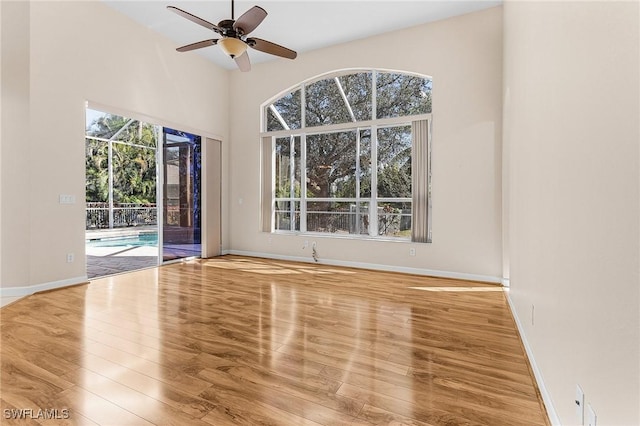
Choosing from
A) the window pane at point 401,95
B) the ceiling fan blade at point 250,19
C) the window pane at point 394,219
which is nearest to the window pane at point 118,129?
the window pane at point 401,95

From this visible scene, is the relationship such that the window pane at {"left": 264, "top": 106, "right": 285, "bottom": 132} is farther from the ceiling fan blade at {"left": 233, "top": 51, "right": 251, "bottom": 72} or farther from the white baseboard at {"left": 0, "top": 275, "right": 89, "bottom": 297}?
the white baseboard at {"left": 0, "top": 275, "right": 89, "bottom": 297}

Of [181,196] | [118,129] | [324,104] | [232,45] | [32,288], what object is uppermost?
[118,129]

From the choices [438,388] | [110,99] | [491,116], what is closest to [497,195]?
[491,116]

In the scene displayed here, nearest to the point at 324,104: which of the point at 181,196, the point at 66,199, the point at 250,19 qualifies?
the point at 250,19

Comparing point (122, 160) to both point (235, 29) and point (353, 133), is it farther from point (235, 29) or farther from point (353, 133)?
point (235, 29)

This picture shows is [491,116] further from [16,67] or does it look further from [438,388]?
[16,67]

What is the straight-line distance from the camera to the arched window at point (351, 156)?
5.28 m

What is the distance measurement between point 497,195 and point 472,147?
2.56 feet

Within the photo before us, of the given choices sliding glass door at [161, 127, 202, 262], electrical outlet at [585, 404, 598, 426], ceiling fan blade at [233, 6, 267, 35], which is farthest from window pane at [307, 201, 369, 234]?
electrical outlet at [585, 404, 598, 426]

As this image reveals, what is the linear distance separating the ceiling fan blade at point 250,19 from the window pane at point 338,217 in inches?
131

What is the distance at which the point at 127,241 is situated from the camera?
9062mm

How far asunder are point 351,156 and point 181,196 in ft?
10.7

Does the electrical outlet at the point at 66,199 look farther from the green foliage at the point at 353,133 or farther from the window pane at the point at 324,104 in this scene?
the window pane at the point at 324,104

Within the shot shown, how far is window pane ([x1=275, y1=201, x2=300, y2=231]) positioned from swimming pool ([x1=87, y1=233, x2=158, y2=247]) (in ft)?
11.3
